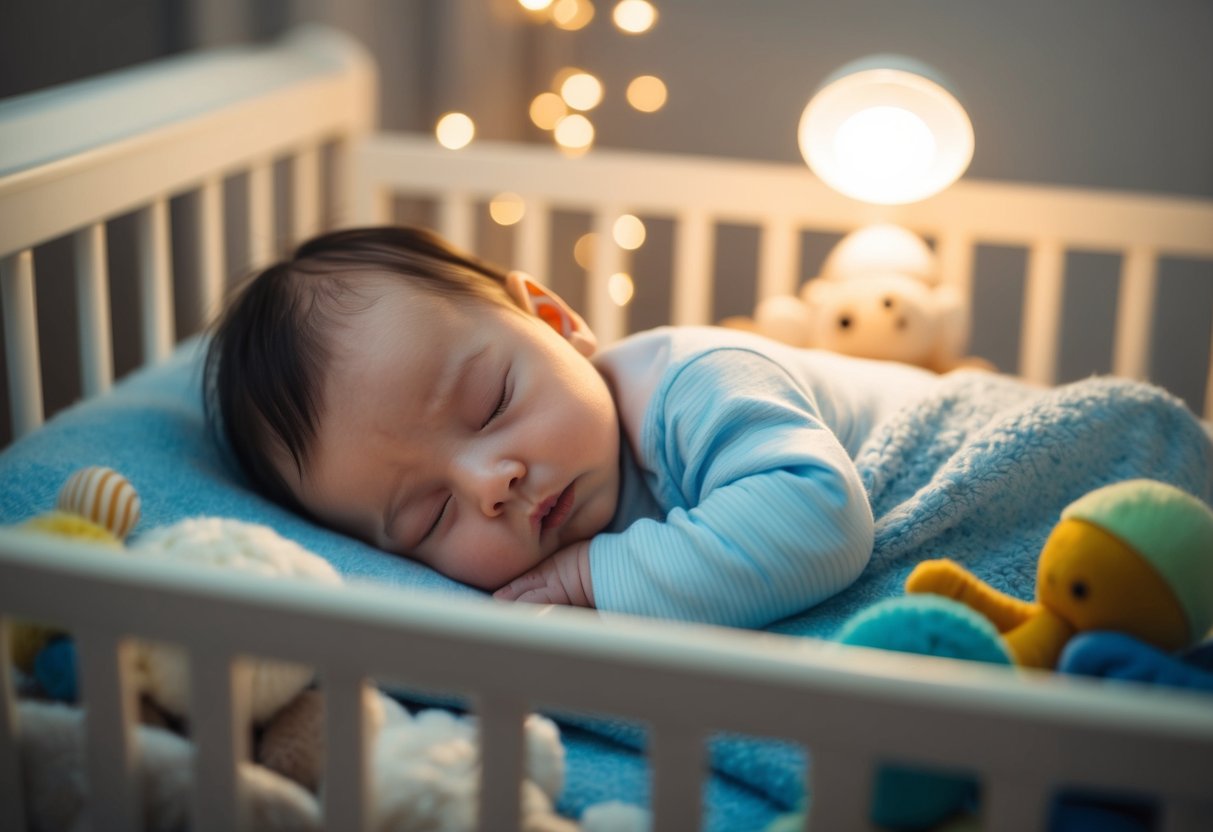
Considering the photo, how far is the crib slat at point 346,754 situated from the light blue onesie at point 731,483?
0.97 feet

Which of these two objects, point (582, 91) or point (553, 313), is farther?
point (582, 91)

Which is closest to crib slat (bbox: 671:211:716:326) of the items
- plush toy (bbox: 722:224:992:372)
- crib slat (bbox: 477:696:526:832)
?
plush toy (bbox: 722:224:992:372)

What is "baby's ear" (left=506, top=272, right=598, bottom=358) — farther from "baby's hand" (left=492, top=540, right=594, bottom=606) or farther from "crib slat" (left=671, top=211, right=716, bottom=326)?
"crib slat" (left=671, top=211, right=716, bottom=326)

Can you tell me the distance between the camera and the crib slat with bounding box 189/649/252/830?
1.94ft

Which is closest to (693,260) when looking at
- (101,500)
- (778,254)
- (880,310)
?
(778,254)

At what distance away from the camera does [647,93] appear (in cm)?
204

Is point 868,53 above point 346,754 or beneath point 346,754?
above

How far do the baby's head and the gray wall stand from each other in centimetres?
70

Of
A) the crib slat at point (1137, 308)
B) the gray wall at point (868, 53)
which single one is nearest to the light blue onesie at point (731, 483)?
the crib slat at point (1137, 308)

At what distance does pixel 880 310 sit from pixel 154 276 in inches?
29.6

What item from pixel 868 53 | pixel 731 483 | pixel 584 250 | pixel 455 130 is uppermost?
pixel 868 53

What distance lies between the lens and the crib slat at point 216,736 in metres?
0.59

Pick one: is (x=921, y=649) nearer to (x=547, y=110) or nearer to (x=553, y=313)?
(x=553, y=313)

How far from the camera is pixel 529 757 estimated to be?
0.71 metres
